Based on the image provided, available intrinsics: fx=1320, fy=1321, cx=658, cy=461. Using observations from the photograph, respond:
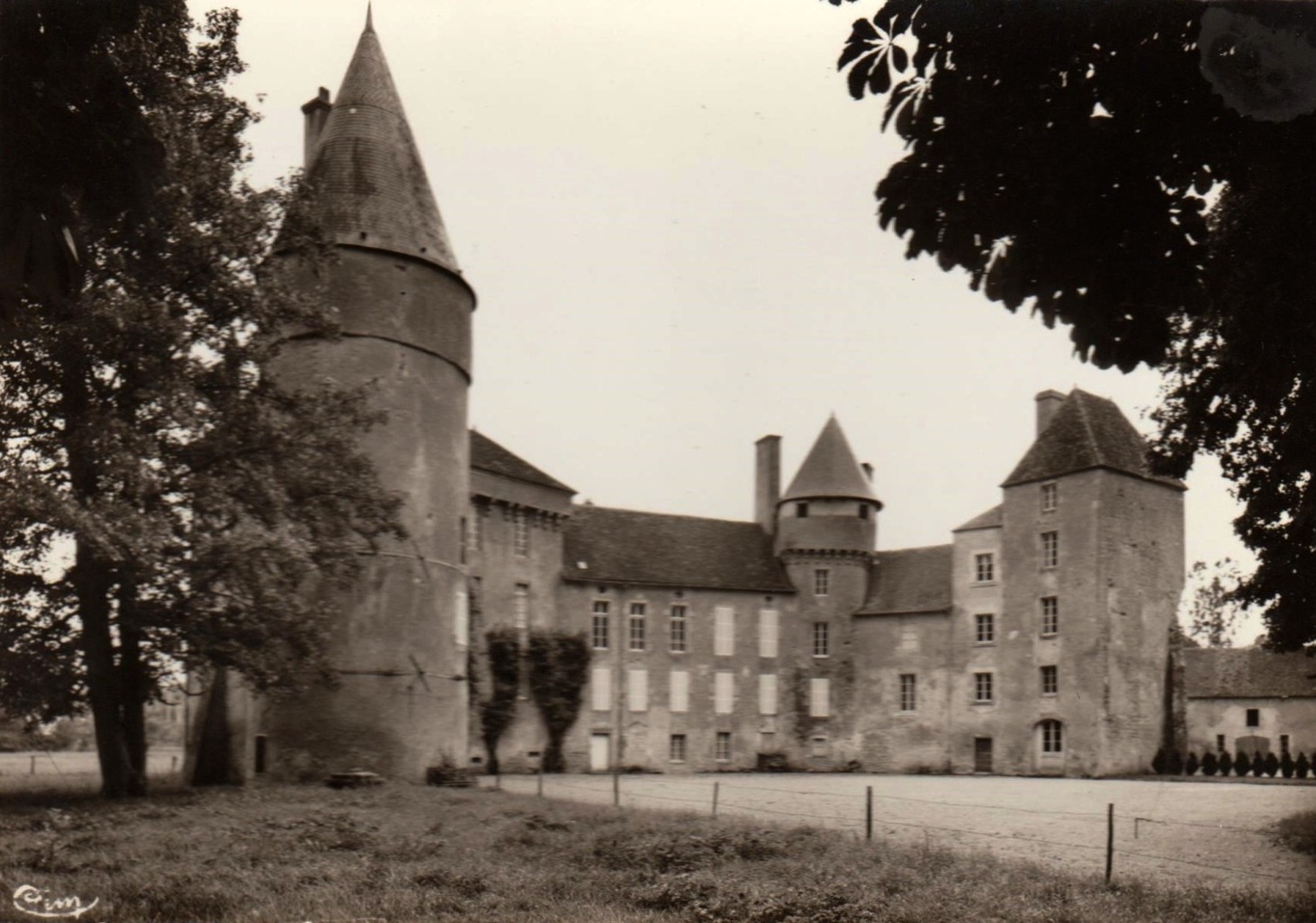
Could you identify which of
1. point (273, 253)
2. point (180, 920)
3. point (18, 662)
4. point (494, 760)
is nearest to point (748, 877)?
point (180, 920)

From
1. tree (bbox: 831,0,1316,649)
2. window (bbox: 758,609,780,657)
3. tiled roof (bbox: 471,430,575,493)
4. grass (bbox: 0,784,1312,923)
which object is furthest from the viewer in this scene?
window (bbox: 758,609,780,657)

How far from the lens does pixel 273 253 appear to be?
22953 millimetres

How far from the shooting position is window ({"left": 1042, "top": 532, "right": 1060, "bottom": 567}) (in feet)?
142

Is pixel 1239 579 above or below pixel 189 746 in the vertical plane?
above

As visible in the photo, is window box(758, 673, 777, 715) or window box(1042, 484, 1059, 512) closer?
window box(1042, 484, 1059, 512)

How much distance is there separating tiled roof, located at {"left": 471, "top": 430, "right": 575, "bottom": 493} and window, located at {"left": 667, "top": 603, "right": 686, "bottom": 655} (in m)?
6.10

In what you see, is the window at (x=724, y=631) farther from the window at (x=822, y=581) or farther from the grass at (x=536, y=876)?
the grass at (x=536, y=876)

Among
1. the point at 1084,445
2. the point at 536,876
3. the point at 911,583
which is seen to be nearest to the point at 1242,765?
the point at 1084,445

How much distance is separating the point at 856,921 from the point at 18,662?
14715mm

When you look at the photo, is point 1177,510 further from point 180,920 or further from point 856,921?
point 180,920

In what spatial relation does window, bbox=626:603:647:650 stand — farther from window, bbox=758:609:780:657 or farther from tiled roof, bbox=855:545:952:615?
tiled roof, bbox=855:545:952:615

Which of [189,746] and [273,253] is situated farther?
[189,746]

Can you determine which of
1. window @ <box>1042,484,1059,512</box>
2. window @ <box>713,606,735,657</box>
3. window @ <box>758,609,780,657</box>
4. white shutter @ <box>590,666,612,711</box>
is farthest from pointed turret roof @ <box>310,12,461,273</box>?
window @ <box>1042,484,1059,512</box>

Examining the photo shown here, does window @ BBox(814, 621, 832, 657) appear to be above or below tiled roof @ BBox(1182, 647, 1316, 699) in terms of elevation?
above
